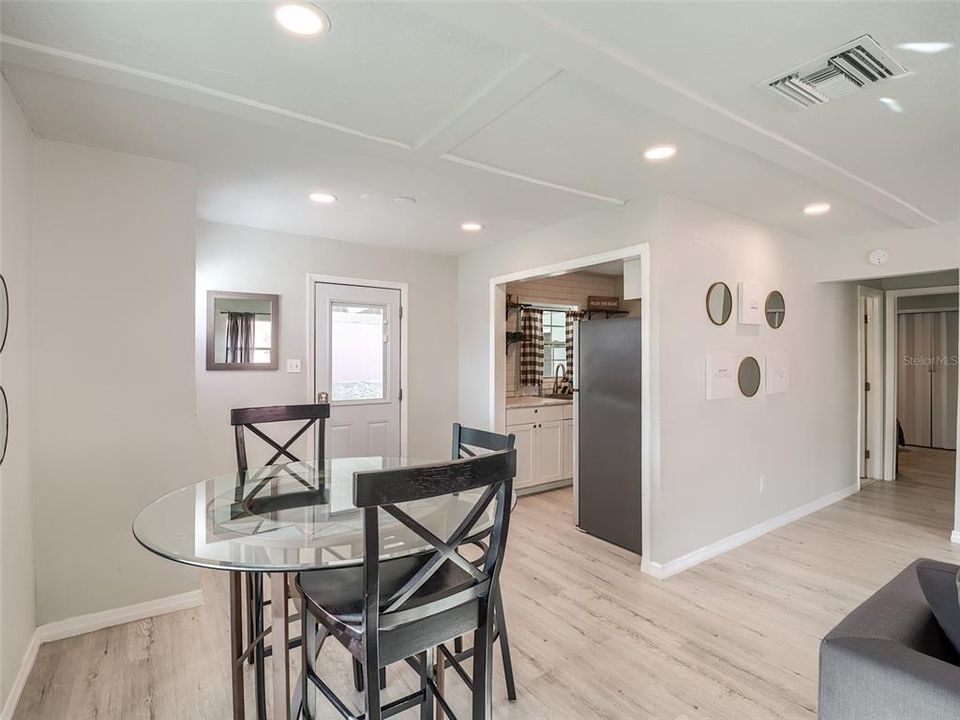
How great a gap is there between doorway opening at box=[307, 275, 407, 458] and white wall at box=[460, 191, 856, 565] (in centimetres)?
70

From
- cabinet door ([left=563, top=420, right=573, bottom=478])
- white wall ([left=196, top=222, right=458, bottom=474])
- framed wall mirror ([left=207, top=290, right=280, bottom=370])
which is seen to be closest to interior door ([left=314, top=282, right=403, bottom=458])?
white wall ([left=196, top=222, right=458, bottom=474])

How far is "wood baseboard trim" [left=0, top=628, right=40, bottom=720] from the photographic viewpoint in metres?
1.87

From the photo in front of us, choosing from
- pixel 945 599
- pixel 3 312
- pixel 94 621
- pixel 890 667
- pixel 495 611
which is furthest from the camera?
pixel 94 621

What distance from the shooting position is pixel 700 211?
331cm

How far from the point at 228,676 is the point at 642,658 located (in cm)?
179

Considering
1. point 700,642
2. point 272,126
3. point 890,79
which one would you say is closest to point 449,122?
point 272,126

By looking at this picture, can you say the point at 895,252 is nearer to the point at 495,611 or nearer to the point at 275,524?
the point at 495,611

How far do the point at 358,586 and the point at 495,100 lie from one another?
1807 millimetres

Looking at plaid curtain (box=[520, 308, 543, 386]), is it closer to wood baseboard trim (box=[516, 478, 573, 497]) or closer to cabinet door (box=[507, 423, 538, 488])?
cabinet door (box=[507, 423, 538, 488])

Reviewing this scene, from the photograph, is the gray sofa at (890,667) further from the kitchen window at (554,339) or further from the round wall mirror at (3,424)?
the kitchen window at (554,339)

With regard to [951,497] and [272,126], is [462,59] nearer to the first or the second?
[272,126]

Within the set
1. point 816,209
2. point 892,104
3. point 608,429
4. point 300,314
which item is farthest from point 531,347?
point 892,104

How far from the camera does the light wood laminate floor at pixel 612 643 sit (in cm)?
196

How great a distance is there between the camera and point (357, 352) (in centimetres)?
451
